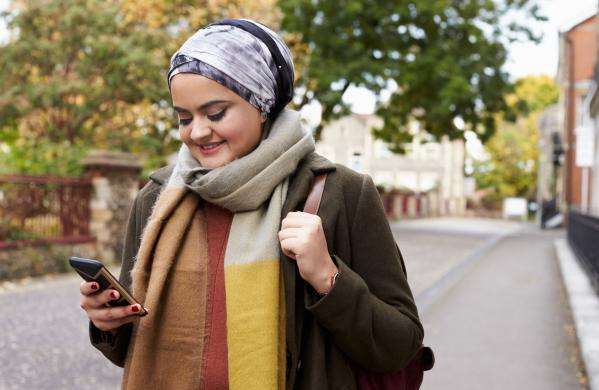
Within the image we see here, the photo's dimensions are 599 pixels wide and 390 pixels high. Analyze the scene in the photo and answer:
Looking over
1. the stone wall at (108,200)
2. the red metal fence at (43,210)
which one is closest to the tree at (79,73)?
the stone wall at (108,200)

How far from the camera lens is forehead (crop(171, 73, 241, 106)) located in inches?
56.6

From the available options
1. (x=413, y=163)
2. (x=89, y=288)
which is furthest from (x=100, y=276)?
(x=413, y=163)

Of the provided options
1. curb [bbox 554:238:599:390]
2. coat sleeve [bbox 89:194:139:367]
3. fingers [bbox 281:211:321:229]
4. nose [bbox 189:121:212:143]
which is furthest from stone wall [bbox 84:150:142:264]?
fingers [bbox 281:211:321:229]

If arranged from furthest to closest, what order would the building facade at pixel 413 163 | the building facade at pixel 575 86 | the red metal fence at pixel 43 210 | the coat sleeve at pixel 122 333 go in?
the building facade at pixel 413 163 → the building facade at pixel 575 86 → the red metal fence at pixel 43 210 → the coat sleeve at pixel 122 333

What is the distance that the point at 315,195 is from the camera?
1494 millimetres

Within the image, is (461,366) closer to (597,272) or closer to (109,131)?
(597,272)

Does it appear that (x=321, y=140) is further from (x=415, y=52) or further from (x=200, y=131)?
(x=200, y=131)

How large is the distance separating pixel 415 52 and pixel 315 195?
19494mm

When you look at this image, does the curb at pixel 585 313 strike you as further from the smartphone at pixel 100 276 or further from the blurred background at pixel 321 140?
the smartphone at pixel 100 276

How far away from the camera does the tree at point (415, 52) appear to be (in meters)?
18.8

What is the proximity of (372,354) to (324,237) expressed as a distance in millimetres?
289

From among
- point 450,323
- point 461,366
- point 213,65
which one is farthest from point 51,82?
point 213,65

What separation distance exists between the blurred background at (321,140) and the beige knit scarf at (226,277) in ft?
11.7

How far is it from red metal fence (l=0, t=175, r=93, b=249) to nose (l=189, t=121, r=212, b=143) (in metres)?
8.68
